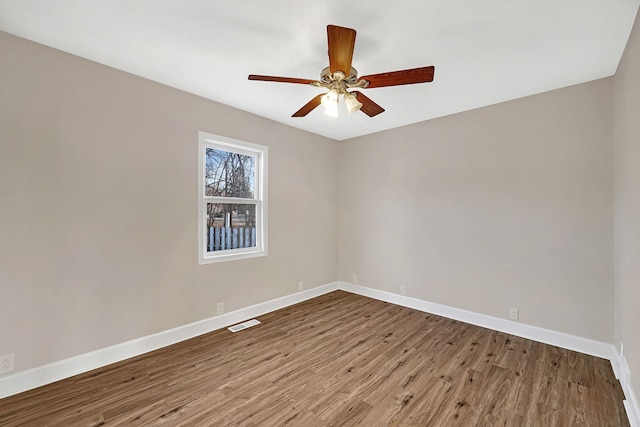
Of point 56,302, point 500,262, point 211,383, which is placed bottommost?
point 211,383

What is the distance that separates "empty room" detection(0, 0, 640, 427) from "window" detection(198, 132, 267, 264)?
3 cm

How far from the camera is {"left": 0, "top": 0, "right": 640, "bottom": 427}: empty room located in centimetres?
184

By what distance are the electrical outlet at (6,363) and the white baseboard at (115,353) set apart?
5cm

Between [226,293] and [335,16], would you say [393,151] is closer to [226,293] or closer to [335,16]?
[335,16]

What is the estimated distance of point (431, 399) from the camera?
2.01 metres

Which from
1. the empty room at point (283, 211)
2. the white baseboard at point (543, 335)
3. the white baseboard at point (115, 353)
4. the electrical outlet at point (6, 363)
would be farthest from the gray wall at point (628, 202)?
the electrical outlet at point (6, 363)

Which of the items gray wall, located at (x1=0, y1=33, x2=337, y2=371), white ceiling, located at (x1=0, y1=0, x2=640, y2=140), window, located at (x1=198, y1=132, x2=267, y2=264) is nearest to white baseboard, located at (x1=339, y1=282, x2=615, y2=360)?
window, located at (x1=198, y1=132, x2=267, y2=264)

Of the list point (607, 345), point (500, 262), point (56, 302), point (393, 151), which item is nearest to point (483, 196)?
point (500, 262)

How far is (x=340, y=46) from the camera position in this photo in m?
1.66

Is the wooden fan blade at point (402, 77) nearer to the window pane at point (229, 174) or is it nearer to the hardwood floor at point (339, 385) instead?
the window pane at point (229, 174)

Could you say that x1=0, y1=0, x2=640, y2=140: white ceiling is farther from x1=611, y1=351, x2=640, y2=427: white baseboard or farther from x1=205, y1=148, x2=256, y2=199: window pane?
x1=611, y1=351, x2=640, y2=427: white baseboard

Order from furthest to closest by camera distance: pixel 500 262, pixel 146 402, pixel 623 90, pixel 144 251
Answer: pixel 500 262
pixel 144 251
pixel 623 90
pixel 146 402

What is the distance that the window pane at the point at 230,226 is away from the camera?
3219 mm

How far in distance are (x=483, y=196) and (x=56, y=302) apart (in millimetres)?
4308
